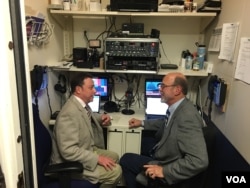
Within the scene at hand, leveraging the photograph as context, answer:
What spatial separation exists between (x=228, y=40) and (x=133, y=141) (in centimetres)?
118

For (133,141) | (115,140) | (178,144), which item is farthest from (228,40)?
(115,140)

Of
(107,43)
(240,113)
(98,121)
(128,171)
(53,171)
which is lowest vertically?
(128,171)

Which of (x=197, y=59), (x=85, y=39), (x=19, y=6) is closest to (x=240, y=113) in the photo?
(x=197, y=59)

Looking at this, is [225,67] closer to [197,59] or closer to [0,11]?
[197,59]

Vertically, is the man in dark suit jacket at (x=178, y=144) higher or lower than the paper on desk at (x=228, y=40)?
lower

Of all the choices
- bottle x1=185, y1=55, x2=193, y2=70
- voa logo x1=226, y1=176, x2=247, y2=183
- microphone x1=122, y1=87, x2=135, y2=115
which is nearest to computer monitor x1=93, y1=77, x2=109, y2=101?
microphone x1=122, y1=87, x2=135, y2=115

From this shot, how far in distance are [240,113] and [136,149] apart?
1.00m

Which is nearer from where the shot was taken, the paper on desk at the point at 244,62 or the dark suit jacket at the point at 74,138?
the paper on desk at the point at 244,62

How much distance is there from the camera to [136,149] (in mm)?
2100

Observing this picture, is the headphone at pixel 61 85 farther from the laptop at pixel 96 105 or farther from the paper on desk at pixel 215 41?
the paper on desk at pixel 215 41

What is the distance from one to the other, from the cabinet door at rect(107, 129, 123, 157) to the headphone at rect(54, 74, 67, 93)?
2.23 ft

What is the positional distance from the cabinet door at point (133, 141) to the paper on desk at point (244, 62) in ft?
3.24

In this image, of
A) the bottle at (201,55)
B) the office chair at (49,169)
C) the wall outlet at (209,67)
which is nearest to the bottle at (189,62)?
the bottle at (201,55)

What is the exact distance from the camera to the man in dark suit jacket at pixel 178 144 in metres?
1.31
